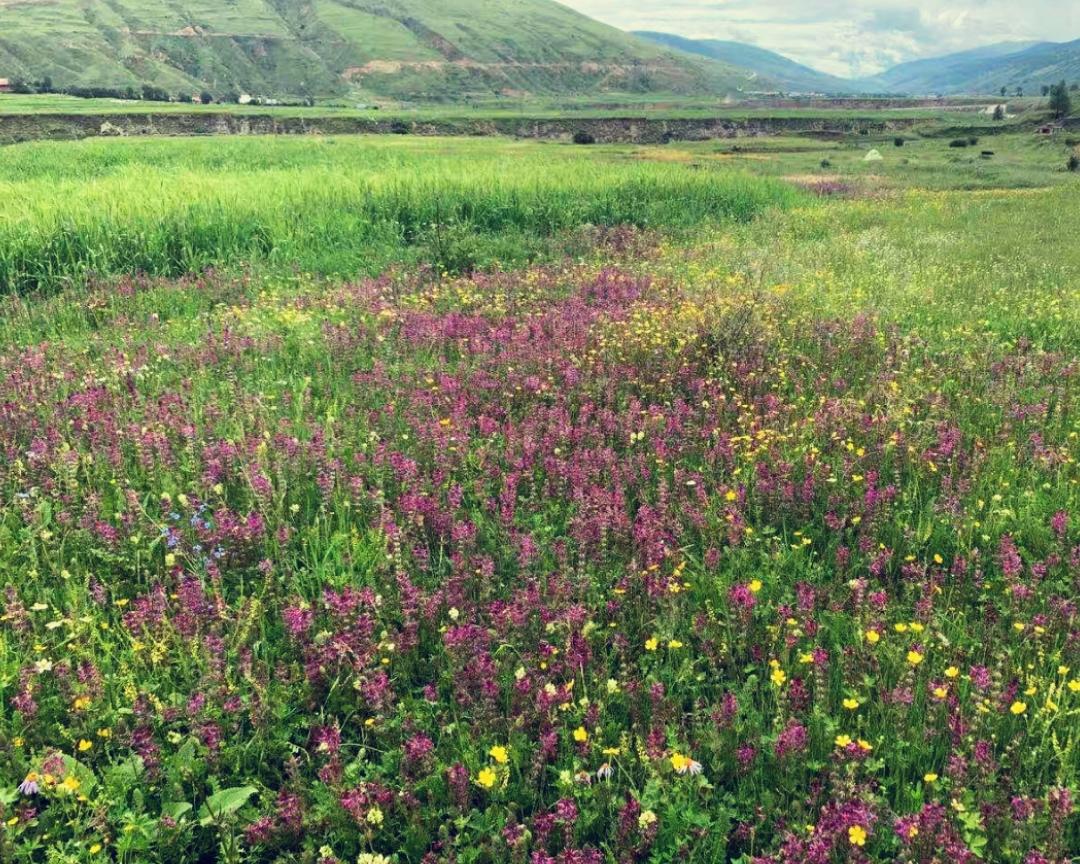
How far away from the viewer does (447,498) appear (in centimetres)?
555

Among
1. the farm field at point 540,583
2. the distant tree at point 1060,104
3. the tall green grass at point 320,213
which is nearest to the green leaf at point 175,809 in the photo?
the farm field at point 540,583

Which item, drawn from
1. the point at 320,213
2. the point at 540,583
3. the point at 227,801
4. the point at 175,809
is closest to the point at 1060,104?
the point at 320,213

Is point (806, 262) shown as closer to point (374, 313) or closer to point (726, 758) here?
point (374, 313)

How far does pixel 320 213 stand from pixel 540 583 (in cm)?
1419

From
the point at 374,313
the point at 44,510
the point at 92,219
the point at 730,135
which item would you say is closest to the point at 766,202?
the point at 374,313

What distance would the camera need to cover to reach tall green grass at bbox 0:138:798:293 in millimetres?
13078

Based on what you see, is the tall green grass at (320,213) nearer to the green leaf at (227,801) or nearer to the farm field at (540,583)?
the farm field at (540,583)

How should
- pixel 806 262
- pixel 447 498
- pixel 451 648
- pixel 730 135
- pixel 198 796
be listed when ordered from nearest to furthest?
pixel 198 796 < pixel 451 648 < pixel 447 498 < pixel 806 262 < pixel 730 135

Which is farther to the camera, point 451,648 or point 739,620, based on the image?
point 739,620

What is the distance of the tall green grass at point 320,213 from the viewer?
13.1 meters

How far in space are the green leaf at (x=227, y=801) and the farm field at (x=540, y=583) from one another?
14mm

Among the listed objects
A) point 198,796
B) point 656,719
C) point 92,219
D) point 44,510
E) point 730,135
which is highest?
point 730,135

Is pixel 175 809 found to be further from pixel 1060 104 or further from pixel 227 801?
pixel 1060 104

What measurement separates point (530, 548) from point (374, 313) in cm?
678
